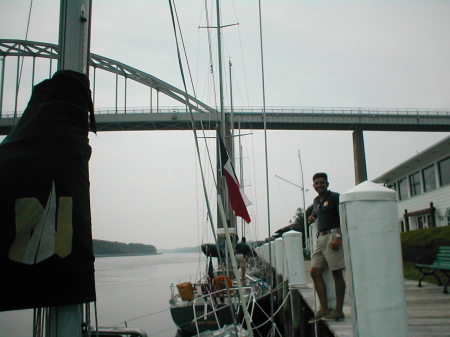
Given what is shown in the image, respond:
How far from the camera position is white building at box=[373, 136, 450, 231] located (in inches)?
718

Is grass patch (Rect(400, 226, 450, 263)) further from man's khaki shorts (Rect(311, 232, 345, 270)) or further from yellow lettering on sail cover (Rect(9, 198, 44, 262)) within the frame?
yellow lettering on sail cover (Rect(9, 198, 44, 262))

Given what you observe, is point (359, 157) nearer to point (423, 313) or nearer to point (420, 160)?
point (420, 160)

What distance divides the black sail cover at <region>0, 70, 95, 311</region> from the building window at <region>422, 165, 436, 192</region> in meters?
21.0

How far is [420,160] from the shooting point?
801 inches

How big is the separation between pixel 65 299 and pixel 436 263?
6795 mm

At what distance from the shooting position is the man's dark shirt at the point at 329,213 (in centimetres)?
431

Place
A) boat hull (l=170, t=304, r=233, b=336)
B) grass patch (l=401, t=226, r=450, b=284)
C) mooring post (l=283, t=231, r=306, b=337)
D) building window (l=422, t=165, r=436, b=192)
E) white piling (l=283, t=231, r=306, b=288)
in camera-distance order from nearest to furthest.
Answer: mooring post (l=283, t=231, r=306, b=337) < white piling (l=283, t=231, r=306, b=288) < boat hull (l=170, t=304, r=233, b=336) < grass patch (l=401, t=226, r=450, b=284) < building window (l=422, t=165, r=436, b=192)

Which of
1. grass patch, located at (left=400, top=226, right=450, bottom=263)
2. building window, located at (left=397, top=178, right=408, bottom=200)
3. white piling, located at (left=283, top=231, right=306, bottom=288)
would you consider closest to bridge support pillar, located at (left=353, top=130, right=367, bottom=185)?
building window, located at (left=397, top=178, right=408, bottom=200)

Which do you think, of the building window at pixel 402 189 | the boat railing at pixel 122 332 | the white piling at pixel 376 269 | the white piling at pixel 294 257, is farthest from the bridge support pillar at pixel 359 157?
the boat railing at pixel 122 332

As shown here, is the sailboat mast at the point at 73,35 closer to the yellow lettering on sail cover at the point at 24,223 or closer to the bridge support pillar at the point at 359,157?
the yellow lettering on sail cover at the point at 24,223

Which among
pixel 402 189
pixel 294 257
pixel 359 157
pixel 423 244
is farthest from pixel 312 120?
pixel 294 257

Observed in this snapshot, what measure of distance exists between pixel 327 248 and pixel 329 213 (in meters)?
0.38

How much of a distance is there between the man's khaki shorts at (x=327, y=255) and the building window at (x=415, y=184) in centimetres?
1964

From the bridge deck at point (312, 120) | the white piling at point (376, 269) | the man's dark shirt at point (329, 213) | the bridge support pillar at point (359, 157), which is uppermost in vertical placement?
the bridge deck at point (312, 120)
